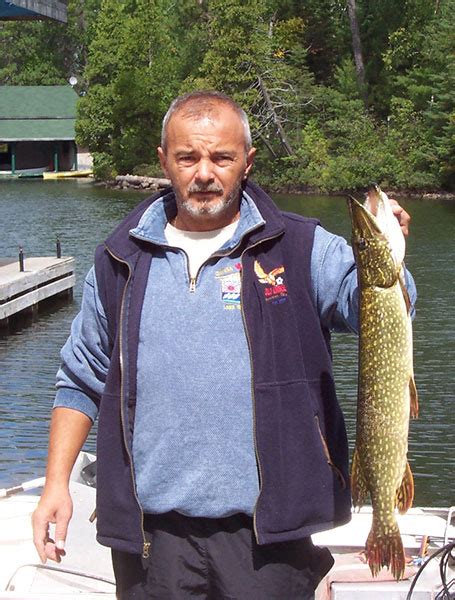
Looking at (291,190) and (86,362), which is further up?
(86,362)

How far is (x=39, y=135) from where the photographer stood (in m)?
67.2

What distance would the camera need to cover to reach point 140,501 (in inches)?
128

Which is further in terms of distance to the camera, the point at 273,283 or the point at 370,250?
the point at 273,283

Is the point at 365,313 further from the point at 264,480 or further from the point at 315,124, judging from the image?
the point at 315,124

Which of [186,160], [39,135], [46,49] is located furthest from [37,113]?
[186,160]

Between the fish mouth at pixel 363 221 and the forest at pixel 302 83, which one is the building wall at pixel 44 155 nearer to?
the forest at pixel 302 83

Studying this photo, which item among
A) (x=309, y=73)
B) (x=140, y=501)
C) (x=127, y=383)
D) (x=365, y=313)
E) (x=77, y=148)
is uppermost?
(x=365, y=313)

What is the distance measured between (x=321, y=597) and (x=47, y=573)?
4.64ft

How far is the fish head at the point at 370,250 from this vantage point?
3102 millimetres

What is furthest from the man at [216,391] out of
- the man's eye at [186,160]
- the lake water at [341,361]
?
the lake water at [341,361]

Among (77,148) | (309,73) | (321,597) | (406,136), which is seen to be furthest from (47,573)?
(77,148)

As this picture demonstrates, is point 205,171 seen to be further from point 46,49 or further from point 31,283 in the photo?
point 46,49

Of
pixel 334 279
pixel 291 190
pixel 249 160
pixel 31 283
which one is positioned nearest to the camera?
pixel 334 279

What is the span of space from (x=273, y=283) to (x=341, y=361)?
1180 centimetres
